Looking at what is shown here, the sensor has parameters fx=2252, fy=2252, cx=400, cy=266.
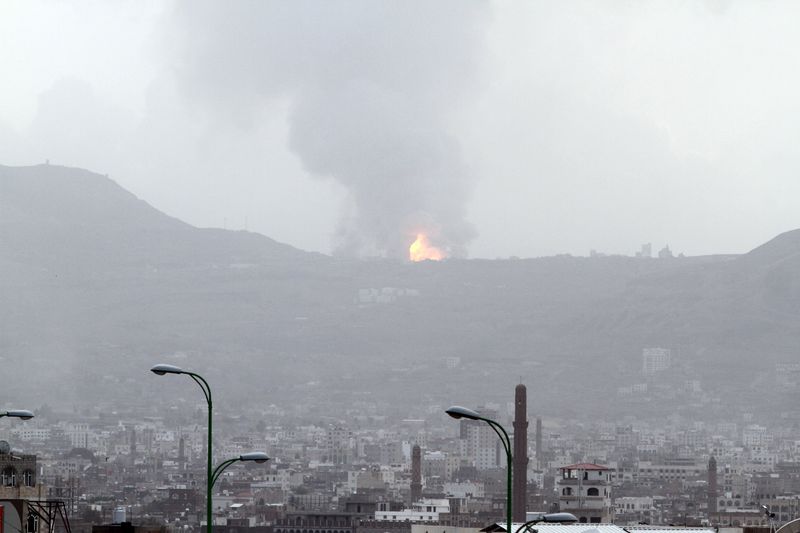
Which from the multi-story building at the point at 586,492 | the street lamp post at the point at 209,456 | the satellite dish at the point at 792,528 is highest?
the multi-story building at the point at 586,492

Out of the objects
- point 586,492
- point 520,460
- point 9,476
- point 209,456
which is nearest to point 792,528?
point 209,456

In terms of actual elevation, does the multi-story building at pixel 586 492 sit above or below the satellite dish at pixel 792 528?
above

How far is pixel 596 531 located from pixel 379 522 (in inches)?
3270

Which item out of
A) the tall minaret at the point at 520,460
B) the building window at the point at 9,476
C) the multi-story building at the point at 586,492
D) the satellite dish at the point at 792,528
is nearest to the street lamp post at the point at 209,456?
the satellite dish at the point at 792,528

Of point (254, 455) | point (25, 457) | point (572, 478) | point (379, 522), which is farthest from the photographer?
point (379, 522)

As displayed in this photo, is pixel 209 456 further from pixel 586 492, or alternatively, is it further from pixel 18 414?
pixel 586 492

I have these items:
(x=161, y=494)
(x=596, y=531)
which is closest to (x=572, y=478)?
(x=596, y=531)

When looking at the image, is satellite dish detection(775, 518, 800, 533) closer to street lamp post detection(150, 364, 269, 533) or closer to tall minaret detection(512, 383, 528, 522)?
street lamp post detection(150, 364, 269, 533)

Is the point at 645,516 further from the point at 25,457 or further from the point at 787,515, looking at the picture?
the point at 25,457

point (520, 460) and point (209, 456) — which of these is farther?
point (520, 460)

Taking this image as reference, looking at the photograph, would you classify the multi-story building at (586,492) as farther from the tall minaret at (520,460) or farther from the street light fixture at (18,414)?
the street light fixture at (18,414)

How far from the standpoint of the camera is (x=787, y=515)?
516ft

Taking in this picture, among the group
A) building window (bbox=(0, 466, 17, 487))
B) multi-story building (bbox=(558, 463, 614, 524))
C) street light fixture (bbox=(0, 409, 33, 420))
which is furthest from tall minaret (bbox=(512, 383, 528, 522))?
street light fixture (bbox=(0, 409, 33, 420))

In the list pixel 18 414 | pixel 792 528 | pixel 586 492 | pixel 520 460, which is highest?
pixel 520 460
